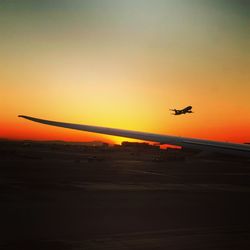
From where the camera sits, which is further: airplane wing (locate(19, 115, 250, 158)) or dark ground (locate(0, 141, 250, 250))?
airplane wing (locate(19, 115, 250, 158))

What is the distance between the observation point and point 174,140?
1475 cm

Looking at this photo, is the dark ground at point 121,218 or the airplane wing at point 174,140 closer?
the dark ground at point 121,218

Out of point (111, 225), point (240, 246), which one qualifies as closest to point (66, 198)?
point (111, 225)

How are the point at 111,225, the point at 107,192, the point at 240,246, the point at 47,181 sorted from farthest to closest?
the point at 47,181 → the point at 107,192 → the point at 111,225 → the point at 240,246

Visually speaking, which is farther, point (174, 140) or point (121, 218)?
point (121, 218)

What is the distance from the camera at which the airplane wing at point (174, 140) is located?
13773 millimetres

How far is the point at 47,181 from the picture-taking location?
28828mm

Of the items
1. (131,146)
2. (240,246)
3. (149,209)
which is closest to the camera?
(240,246)

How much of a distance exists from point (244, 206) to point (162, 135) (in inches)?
291

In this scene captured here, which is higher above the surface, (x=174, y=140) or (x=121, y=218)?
(x=174, y=140)

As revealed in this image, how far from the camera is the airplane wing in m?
13.8

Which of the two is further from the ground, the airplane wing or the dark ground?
the airplane wing

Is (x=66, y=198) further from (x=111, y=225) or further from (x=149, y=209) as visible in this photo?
(x=111, y=225)

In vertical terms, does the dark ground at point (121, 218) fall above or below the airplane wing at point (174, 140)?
below
